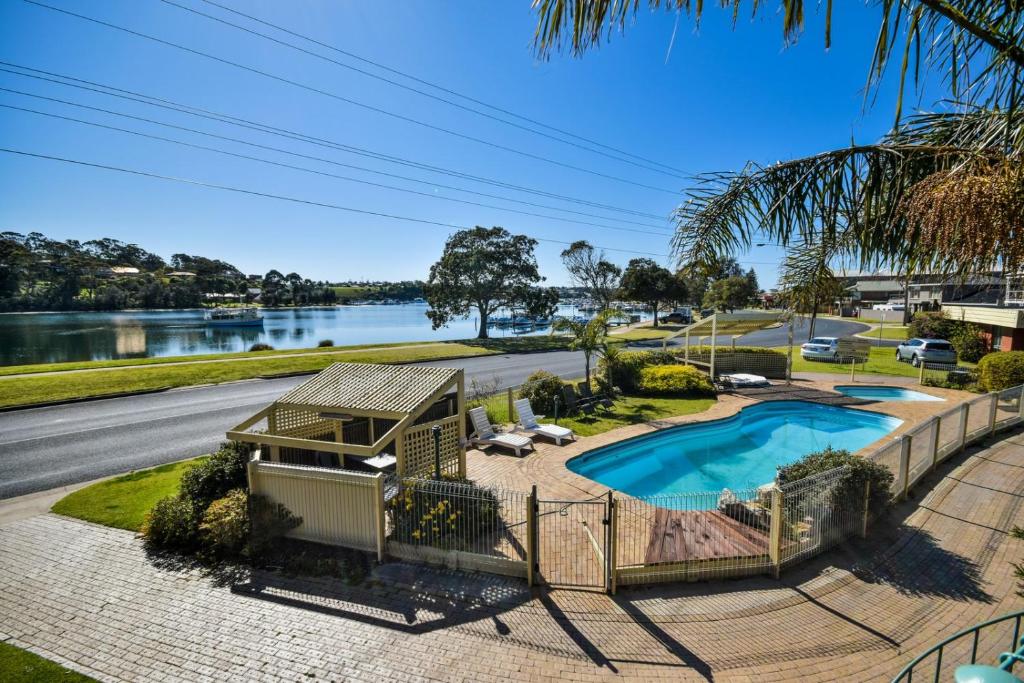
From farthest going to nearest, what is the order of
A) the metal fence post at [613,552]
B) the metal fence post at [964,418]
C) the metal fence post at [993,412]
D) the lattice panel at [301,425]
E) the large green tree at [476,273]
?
the large green tree at [476,273]
the metal fence post at [993,412]
the metal fence post at [964,418]
the lattice panel at [301,425]
the metal fence post at [613,552]

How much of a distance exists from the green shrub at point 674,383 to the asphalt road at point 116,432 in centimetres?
700

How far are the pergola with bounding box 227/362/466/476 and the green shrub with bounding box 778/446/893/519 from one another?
6.25 meters

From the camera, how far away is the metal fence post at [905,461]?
888 centimetres

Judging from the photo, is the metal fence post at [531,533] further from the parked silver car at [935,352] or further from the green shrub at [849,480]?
the parked silver car at [935,352]

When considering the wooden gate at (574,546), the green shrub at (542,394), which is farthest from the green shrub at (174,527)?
the green shrub at (542,394)

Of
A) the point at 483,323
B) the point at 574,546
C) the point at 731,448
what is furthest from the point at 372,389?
the point at 483,323

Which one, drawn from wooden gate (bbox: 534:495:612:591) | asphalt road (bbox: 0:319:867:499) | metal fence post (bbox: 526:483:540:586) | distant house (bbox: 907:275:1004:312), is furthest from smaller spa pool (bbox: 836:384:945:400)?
metal fence post (bbox: 526:483:540:586)

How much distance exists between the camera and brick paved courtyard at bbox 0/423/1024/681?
530cm

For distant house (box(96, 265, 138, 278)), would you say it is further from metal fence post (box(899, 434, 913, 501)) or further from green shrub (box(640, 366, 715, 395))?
metal fence post (box(899, 434, 913, 501))

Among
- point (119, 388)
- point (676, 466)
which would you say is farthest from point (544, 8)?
point (119, 388)

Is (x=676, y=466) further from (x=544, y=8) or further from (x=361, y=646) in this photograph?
(x=544, y=8)

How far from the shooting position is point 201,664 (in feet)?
17.7

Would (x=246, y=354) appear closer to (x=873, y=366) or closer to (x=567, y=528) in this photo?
(x=567, y=528)

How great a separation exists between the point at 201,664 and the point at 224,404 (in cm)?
1561
